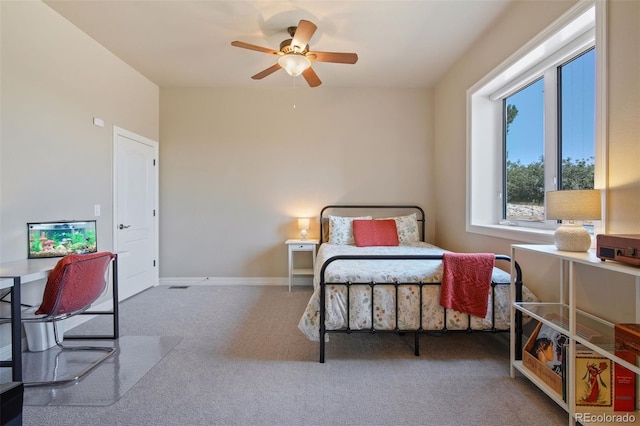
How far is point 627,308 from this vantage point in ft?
4.82

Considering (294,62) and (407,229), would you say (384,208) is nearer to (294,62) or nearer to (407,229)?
(407,229)

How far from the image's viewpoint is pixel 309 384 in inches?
68.7

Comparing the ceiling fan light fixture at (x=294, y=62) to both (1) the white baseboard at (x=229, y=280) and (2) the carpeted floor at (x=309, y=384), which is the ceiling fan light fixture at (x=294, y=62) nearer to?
(2) the carpeted floor at (x=309, y=384)

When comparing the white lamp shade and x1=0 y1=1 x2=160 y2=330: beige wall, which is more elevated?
x1=0 y1=1 x2=160 y2=330: beige wall

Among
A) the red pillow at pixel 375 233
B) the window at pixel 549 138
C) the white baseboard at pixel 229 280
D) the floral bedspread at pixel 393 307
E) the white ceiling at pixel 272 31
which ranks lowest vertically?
the white baseboard at pixel 229 280

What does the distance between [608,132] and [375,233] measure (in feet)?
7.40

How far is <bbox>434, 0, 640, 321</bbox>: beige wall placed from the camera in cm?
146

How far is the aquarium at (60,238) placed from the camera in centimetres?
222

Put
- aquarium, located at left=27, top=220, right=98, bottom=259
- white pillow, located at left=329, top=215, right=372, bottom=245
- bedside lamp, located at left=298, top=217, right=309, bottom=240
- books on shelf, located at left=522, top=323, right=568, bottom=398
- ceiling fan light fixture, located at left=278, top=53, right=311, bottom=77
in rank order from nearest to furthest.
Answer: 1. books on shelf, located at left=522, top=323, right=568, bottom=398
2. aquarium, located at left=27, top=220, right=98, bottom=259
3. ceiling fan light fixture, located at left=278, top=53, right=311, bottom=77
4. white pillow, located at left=329, top=215, right=372, bottom=245
5. bedside lamp, located at left=298, top=217, right=309, bottom=240

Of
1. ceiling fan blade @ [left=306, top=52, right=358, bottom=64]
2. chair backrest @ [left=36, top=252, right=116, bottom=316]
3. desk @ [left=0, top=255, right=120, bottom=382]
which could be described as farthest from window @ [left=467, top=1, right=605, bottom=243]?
desk @ [left=0, top=255, right=120, bottom=382]

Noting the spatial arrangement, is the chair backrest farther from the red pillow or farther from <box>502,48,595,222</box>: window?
<box>502,48,595,222</box>: window

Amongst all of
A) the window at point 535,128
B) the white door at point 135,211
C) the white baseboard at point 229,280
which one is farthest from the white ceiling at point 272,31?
the white baseboard at point 229,280

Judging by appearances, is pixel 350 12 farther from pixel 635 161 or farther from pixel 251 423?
pixel 251 423

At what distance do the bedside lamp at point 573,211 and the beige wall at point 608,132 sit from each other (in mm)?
208
